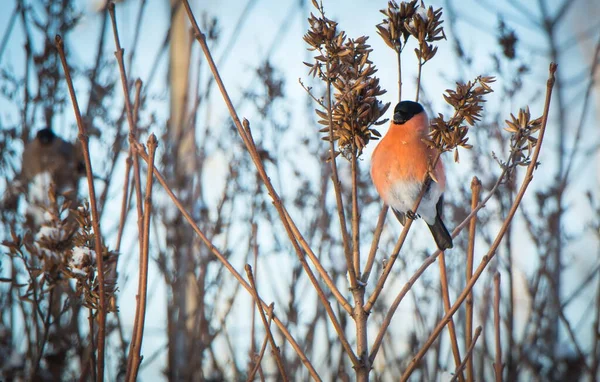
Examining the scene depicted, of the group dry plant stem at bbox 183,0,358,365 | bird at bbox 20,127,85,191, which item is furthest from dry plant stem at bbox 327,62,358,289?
bird at bbox 20,127,85,191

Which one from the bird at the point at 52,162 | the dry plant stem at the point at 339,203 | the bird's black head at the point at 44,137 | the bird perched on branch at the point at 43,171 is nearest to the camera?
the dry plant stem at the point at 339,203

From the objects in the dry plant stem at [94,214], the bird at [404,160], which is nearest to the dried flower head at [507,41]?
the bird at [404,160]

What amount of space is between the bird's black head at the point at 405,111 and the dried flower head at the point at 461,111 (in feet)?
1.77

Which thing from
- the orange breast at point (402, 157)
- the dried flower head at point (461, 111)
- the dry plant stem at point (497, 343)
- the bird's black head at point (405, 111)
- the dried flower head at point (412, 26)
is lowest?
the dry plant stem at point (497, 343)

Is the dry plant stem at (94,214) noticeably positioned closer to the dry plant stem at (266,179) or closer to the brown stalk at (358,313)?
the dry plant stem at (266,179)

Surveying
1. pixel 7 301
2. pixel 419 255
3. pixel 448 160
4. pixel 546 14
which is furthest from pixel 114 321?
pixel 546 14

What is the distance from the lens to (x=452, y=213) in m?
2.72

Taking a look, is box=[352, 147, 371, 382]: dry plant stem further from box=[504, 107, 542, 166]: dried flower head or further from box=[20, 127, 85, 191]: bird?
box=[20, 127, 85, 191]: bird

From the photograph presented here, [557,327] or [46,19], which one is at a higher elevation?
[46,19]

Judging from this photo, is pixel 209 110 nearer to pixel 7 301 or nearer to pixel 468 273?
pixel 7 301

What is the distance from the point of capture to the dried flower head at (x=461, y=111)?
998 mm

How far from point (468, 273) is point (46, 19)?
1827 millimetres

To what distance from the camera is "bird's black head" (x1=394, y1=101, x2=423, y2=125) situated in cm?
159

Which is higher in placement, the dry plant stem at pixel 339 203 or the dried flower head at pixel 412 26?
the dried flower head at pixel 412 26
